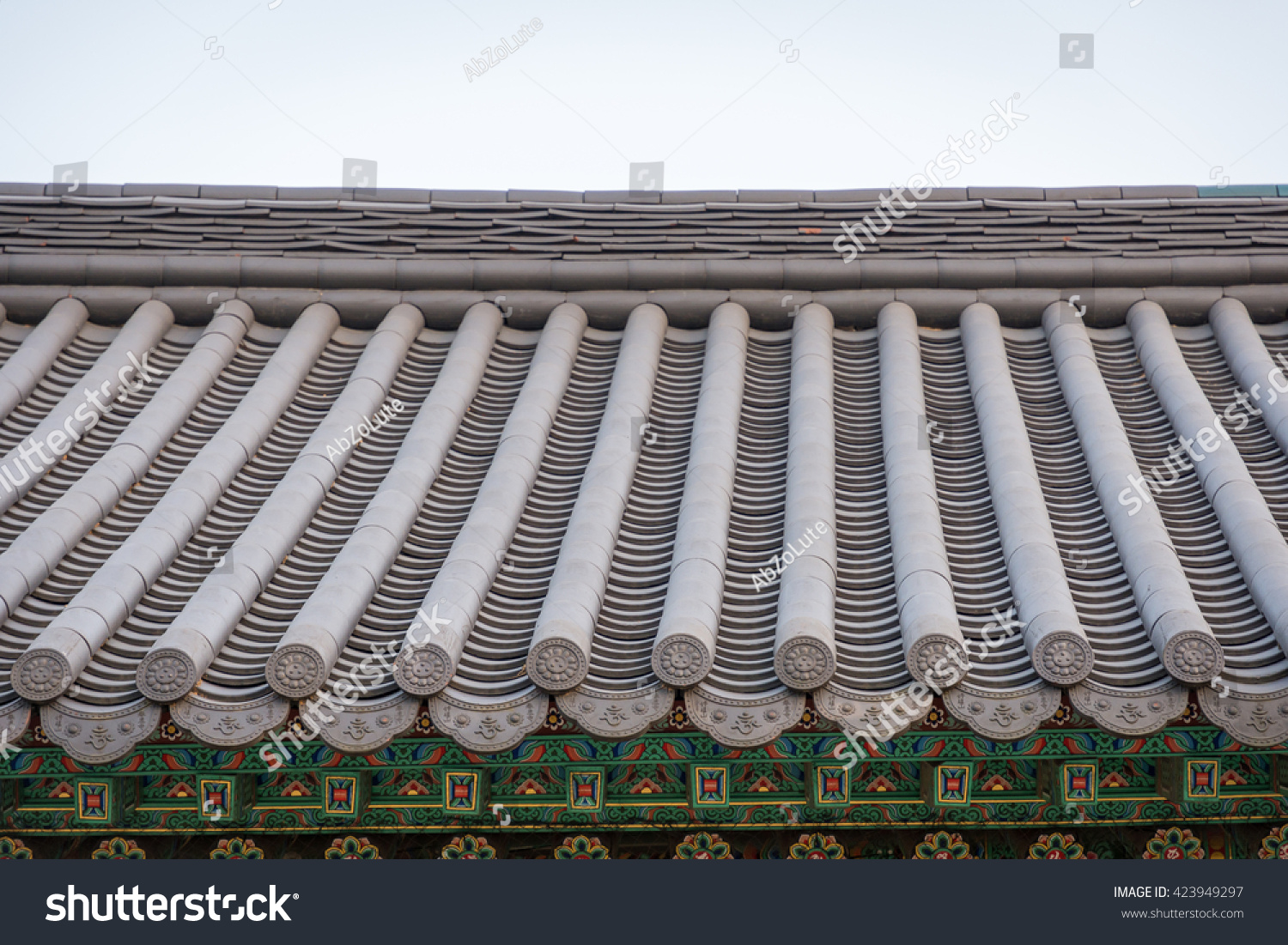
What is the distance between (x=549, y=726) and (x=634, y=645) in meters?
0.51

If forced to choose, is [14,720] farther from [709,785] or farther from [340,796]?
[709,785]

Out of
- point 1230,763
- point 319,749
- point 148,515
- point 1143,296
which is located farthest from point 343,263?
point 1230,763

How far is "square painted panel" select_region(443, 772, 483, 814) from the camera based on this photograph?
4.98 metres

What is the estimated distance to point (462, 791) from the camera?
16.4 feet

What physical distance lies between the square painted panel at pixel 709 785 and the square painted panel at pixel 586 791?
35cm

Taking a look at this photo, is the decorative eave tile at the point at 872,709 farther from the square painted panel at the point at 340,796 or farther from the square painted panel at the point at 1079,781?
the square painted panel at the point at 340,796

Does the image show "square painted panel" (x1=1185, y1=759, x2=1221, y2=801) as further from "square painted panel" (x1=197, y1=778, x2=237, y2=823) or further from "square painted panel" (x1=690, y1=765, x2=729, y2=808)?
"square painted panel" (x1=197, y1=778, x2=237, y2=823)

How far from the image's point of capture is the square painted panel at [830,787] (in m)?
4.93

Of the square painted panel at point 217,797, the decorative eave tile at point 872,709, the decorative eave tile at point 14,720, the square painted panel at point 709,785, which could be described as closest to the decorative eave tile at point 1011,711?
the decorative eave tile at point 872,709

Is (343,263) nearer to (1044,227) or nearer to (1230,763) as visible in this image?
(1044,227)

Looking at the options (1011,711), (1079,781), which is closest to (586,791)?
(1011,711)

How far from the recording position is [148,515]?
574 cm

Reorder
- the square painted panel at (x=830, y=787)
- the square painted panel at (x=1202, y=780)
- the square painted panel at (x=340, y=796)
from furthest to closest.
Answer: the square painted panel at (x=340, y=796)
the square painted panel at (x=830, y=787)
the square painted panel at (x=1202, y=780)

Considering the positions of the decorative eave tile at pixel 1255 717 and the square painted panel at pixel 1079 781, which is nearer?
the decorative eave tile at pixel 1255 717
